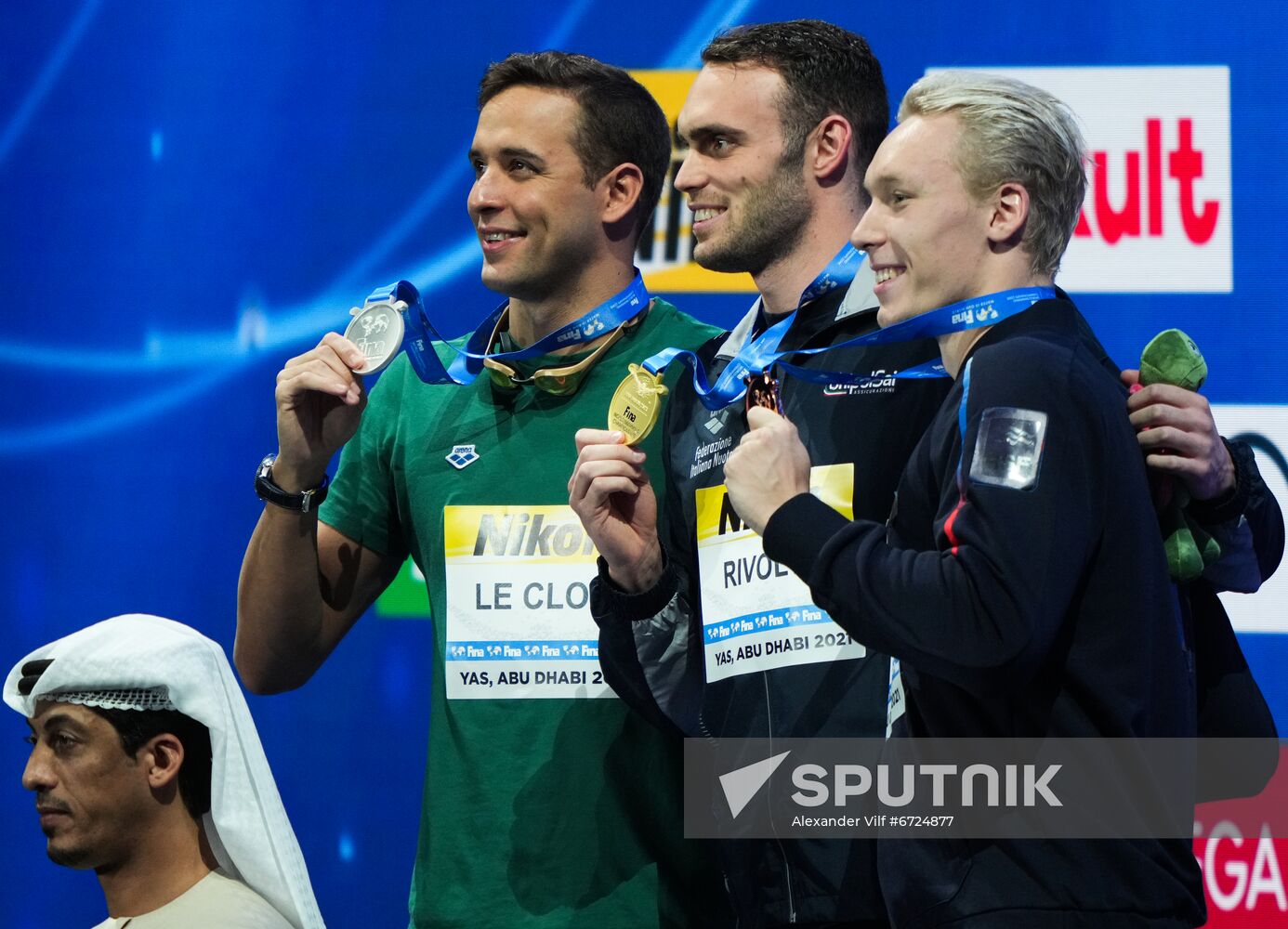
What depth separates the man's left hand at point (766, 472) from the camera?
1790 millimetres

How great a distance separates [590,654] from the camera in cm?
252

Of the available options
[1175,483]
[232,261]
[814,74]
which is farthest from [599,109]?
[1175,483]

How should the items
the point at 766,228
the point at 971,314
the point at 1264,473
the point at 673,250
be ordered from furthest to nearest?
1. the point at 673,250
2. the point at 1264,473
3. the point at 766,228
4. the point at 971,314

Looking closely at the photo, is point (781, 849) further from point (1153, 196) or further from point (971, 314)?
point (1153, 196)

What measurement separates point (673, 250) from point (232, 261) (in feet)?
3.09

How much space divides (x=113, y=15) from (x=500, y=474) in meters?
1.58

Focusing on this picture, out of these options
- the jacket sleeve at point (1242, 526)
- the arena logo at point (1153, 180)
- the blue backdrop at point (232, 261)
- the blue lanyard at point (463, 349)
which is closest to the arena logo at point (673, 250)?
the blue backdrop at point (232, 261)

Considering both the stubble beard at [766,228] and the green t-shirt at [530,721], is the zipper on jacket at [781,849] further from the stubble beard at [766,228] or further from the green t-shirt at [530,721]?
the stubble beard at [766,228]

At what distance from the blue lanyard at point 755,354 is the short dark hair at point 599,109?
1.78ft

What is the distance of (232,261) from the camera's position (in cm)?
340

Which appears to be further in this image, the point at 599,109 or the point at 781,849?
the point at 599,109

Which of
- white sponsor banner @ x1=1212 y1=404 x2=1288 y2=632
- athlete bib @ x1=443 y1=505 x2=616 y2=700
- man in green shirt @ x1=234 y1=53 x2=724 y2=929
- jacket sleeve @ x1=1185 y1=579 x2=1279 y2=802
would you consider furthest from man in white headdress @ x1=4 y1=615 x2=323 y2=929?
white sponsor banner @ x1=1212 y1=404 x2=1288 y2=632

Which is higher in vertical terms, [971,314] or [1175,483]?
[971,314]

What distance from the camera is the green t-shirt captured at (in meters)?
2.46
